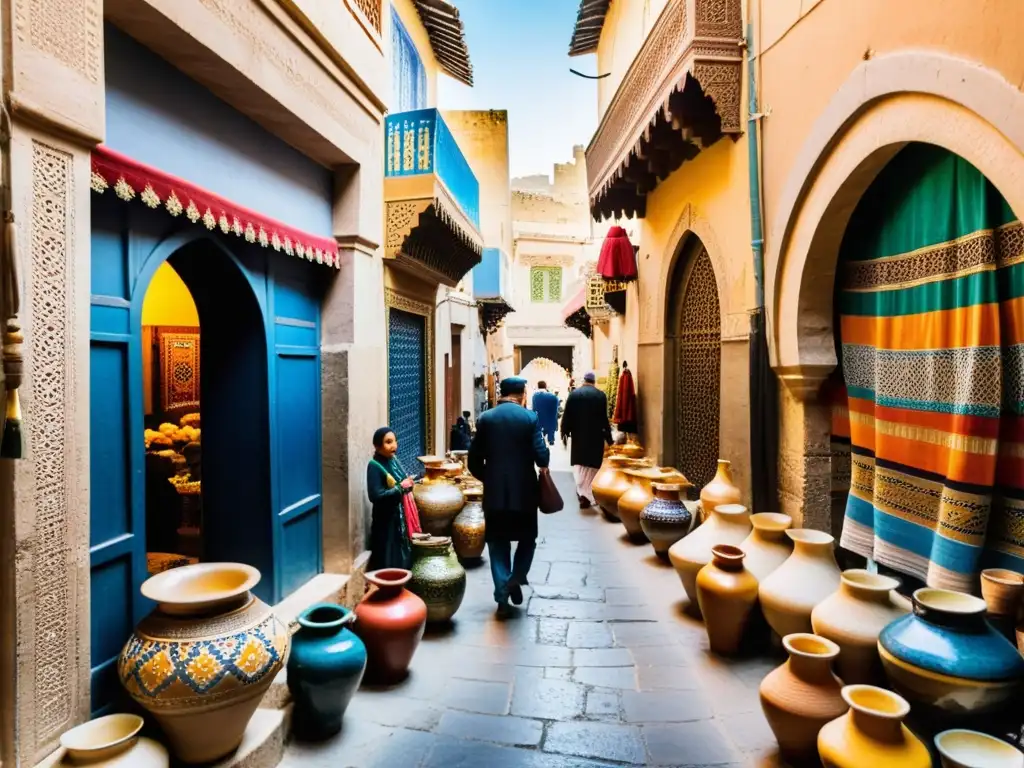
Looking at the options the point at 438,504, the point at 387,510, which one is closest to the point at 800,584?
the point at 387,510

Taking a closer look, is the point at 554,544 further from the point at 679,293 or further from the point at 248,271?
the point at 248,271

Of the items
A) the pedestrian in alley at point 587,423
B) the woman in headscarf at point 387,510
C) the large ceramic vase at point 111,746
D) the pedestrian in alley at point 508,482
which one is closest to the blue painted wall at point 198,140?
the woman in headscarf at point 387,510

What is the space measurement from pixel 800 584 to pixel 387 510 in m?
2.95

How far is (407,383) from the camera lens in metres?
7.42

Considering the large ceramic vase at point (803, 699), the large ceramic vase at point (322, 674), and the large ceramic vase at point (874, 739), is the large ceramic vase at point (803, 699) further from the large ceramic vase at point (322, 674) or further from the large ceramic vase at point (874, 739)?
the large ceramic vase at point (322, 674)

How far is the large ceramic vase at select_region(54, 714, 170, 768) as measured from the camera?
7.23 feet

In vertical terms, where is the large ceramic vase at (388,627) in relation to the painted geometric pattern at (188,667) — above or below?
below

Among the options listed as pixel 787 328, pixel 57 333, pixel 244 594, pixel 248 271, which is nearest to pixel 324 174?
pixel 248 271

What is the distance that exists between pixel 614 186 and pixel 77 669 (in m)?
7.51

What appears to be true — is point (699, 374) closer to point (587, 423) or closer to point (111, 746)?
point (587, 423)

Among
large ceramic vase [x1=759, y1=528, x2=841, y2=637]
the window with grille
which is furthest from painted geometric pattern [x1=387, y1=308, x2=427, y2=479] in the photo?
the window with grille

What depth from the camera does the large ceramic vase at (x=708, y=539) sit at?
4.63m

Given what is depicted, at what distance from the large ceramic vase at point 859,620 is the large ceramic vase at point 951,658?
27cm

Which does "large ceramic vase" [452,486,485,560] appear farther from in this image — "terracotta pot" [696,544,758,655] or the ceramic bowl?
the ceramic bowl
